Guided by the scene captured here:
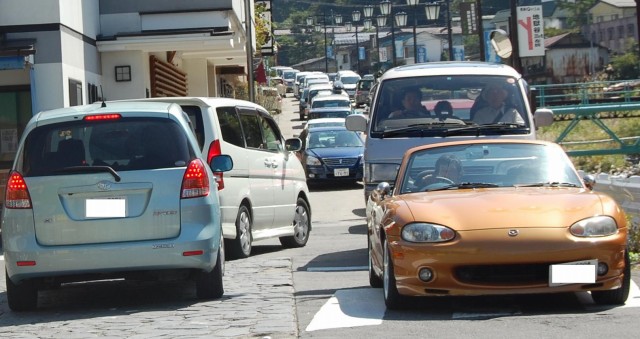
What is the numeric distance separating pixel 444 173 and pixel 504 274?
5.41ft

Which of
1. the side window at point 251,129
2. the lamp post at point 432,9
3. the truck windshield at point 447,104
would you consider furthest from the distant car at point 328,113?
the truck windshield at point 447,104

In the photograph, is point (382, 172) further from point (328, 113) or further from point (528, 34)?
point (328, 113)

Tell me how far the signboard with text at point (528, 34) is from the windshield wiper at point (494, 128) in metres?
18.8

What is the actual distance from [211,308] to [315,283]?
1.61 m

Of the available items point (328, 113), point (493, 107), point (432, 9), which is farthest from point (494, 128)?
point (328, 113)

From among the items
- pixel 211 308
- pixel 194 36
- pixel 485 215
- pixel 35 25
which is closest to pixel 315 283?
pixel 211 308

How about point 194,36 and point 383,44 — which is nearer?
point 194,36

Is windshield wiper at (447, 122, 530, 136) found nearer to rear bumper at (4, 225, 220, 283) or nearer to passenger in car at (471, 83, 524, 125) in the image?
passenger in car at (471, 83, 524, 125)

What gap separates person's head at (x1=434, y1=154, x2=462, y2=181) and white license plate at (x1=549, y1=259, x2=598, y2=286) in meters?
1.75

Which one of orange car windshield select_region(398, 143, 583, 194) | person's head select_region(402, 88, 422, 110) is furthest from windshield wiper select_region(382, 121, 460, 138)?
orange car windshield select_region(398, 143, 583, 194)

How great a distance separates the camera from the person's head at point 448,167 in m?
9.52

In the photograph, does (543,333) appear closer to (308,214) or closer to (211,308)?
(211,308)

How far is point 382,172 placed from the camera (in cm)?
1261

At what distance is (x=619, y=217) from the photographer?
8242 millimetres
